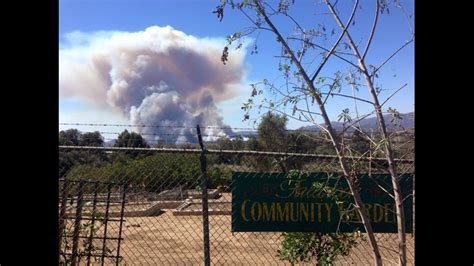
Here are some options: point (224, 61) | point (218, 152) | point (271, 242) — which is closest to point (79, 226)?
point (218, 152)

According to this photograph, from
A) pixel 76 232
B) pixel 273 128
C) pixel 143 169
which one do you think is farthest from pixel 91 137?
pixel 143 169

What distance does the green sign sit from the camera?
4.67 m

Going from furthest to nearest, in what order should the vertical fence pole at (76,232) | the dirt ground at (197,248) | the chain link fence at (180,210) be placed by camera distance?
1. the dirt ground at (197,248)
2. the chain link fence at (180,210)
3. the vertical fence pole at (76,232)

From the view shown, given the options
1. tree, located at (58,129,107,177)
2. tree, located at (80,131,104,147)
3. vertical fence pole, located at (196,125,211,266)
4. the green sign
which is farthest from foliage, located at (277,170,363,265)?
Answer: tree, located at (80,131,104,147)

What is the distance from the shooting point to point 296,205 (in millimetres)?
4766

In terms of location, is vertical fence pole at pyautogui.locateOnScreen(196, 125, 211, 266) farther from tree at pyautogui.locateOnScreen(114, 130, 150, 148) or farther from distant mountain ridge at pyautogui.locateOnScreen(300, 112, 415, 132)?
A: distant mountain ridge at pyautogui.locateOnScreen(300, 112, 415, 132)

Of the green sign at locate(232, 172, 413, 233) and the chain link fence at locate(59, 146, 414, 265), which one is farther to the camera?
the chain link fence at locate(59, 146, 414, 265)

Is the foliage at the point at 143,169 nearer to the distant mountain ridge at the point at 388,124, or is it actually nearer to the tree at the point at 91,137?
the tree at the point at 91,137

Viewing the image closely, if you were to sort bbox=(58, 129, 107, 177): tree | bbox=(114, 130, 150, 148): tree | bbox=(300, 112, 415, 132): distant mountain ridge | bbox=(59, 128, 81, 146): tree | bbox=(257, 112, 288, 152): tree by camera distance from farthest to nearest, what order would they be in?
bbox=(59, 128, 81, 146): tree
bbox=(58, 129, 107, 177): tree
bbox=(114, 130, 150, 148): tree
bbox=(257, 112, 288, 152): tree
bbox=(300, 112, 415, 132): distant mountain ridge

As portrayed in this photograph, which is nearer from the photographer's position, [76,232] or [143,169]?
[76,232]

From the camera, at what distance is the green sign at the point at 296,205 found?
467cm

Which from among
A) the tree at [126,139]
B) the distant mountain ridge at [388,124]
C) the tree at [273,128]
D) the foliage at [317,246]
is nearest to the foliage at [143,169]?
the tree at [126,139]

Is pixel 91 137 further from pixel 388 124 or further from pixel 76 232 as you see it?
pixel 388 124

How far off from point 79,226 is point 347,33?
11.7 feet
